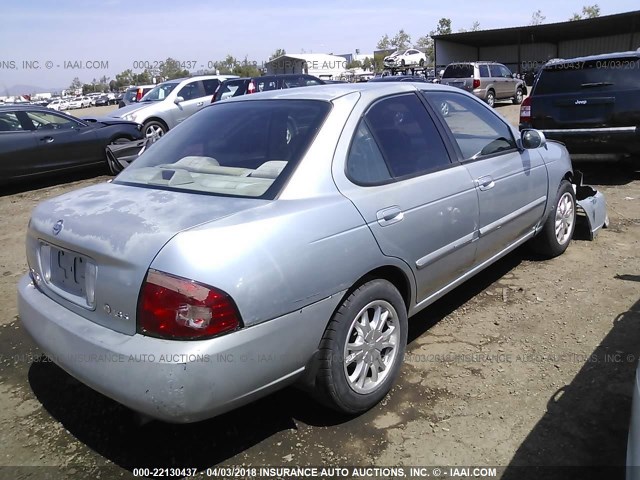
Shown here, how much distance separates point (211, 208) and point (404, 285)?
1216 millimetres

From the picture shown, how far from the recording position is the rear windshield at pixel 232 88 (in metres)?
12.1

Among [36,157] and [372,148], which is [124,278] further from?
[36,157]

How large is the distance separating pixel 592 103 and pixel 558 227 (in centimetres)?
302

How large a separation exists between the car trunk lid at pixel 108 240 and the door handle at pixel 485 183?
171cm

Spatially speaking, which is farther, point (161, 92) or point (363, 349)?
point (161, 92)

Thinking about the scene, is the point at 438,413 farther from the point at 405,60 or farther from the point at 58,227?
the point at 405,60

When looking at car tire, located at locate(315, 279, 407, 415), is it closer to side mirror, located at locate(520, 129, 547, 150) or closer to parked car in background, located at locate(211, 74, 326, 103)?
side mirror, located at locate(520, 129, 547, 150)

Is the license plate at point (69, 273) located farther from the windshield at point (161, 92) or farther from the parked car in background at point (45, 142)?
the windshield at point (161, 92)

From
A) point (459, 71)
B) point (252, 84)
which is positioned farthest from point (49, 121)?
point (459, 71)

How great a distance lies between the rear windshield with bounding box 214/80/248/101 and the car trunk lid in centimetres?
983

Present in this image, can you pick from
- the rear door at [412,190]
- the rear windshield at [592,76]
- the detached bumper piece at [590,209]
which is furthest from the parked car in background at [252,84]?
the rear door at [412,190]

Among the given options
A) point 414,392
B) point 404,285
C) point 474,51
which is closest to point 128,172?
point 404,285

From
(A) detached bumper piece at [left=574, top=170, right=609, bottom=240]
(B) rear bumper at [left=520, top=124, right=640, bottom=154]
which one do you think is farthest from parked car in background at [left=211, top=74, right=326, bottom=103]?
(A) detached bumper piece at [left=574, top=170, right=609, bottom=240]

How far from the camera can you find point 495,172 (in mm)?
3639
